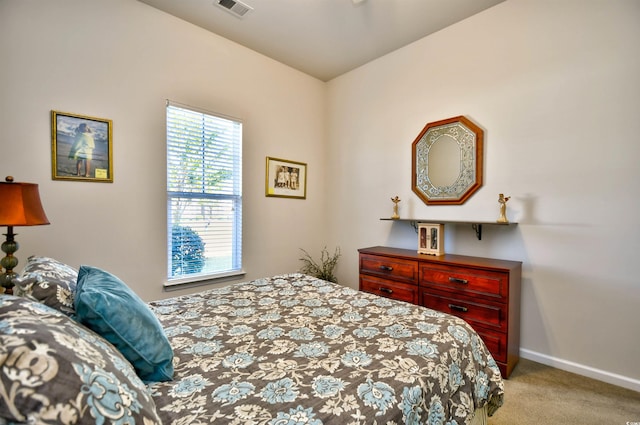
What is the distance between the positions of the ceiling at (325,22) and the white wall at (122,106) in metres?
0.19

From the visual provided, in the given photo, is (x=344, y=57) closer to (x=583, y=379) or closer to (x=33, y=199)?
(x=33, y=199)

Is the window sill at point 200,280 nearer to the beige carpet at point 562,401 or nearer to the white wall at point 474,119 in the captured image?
the white wall at point 474,119

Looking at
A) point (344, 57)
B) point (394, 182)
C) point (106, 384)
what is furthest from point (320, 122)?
point (106, 384)

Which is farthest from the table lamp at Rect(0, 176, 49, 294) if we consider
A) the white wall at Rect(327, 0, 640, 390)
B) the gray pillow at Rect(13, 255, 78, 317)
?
the white wall at Rect(327, 0, 640, 390)

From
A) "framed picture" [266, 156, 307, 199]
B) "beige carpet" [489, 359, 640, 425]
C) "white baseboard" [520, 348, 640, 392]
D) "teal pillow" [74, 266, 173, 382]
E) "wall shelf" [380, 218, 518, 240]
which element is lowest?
"beige carpet" [489, 359, 640, 425]

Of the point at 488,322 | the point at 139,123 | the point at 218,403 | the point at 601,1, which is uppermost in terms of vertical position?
the point at 601,1

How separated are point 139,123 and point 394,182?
2.64 meters

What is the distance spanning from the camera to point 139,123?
2537 millimetres

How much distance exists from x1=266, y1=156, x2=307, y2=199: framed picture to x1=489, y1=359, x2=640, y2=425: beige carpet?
2831 millimetres

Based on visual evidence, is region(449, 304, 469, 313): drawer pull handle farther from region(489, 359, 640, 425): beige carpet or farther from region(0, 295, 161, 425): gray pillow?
region(0, 295, 161, 425): gray pillow

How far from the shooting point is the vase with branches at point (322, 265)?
3.90m

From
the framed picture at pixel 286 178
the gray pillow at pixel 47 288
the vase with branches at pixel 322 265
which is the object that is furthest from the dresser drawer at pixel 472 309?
the gray pillow at pixel 47 288

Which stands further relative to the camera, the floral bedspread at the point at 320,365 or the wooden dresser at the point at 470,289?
the wooden dresser at the point at 470,289

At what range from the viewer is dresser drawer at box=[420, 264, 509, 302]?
7.09ft
